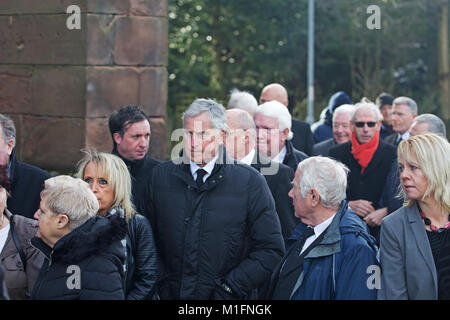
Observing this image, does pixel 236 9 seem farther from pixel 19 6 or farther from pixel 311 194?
pixel 311 194

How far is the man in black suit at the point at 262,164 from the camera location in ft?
18.0

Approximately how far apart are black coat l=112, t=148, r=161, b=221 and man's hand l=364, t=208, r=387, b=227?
1.80m

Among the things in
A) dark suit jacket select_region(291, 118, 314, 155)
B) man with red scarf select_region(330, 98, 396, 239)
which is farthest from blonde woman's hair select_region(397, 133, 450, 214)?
dark suit jacket select_region(291, 118, 314, 155)

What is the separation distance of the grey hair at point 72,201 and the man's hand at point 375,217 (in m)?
2.90

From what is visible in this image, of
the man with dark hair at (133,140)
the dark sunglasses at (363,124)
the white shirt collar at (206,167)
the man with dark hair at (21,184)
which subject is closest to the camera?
the white shirt collar at (206,167)

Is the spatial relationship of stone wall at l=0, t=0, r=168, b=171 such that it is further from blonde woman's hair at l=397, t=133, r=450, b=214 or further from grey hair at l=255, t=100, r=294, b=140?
blonde woman's hair at l=397, t=133, r=450, b=214

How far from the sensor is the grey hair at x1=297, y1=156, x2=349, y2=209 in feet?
13.3

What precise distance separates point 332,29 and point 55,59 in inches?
806

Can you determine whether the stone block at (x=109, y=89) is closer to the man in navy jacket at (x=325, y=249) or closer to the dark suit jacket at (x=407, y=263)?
the man in navy jacket at (x=325, y=249)

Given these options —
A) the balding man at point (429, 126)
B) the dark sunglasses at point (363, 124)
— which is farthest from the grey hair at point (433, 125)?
the dark sunglasses at point (363, 124)

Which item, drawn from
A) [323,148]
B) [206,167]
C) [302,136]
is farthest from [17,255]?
[323,148]

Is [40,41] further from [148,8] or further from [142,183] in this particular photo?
[142,183]

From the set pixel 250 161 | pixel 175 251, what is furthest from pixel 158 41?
pixel 175 251

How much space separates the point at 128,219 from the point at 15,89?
8.93 feet
